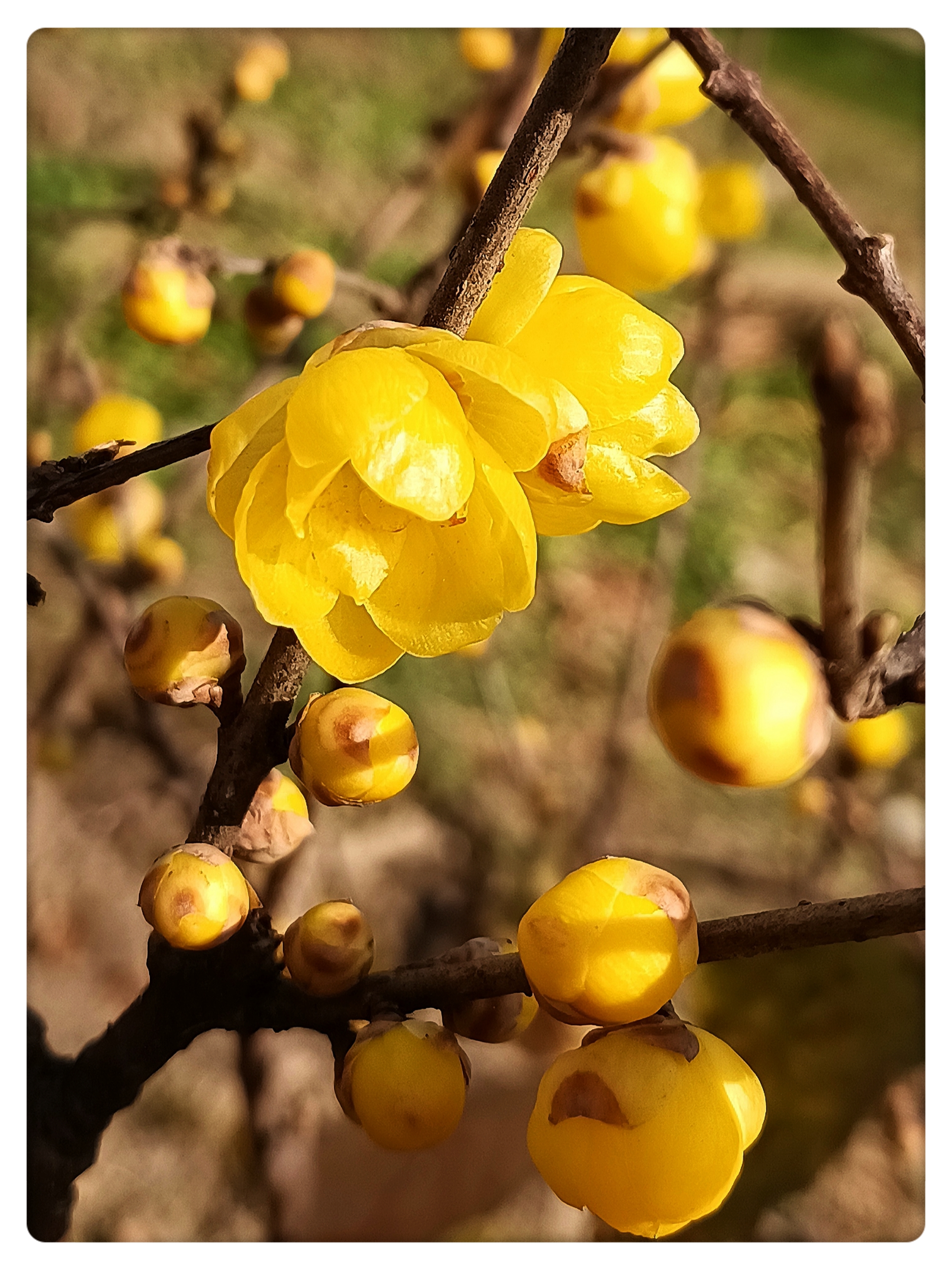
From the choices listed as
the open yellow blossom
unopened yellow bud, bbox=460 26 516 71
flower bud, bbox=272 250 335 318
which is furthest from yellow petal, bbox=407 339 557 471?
unopened yellow bud, bbox=460 26 516 71

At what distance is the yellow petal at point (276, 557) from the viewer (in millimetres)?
414

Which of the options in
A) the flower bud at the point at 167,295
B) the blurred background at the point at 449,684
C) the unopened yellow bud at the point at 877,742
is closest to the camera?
the flower bud at the point at 167,295

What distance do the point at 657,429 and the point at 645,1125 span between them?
11.7 inches

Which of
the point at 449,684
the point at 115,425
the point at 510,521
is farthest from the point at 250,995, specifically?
the point at 449,684

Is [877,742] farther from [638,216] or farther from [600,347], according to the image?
[600,347]

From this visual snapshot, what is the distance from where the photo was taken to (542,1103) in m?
0.48

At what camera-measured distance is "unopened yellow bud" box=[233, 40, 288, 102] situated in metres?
0.85

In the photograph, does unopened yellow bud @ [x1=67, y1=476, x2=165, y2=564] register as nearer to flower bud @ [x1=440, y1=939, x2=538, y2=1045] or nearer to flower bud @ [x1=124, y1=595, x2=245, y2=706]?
flower bud @ [x1=124, y1=595, x2=245, y2=706]

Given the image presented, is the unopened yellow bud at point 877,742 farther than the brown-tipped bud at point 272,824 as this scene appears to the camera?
Yes

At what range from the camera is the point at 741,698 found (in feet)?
1.48

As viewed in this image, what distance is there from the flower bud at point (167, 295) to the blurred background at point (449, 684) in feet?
0.11

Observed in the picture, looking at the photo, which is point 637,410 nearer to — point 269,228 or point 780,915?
point 780,915

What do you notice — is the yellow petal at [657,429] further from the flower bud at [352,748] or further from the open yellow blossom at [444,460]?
the flower bud at [352,748]

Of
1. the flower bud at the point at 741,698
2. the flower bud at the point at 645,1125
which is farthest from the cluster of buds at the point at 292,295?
the flower bud at the point at 645,1125
